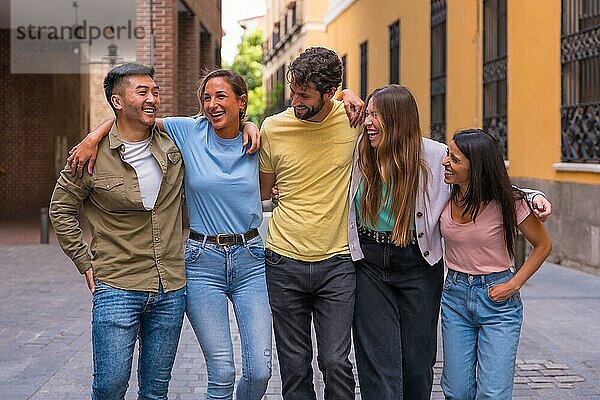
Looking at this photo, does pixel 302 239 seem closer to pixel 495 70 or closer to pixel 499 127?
pixel 499 127

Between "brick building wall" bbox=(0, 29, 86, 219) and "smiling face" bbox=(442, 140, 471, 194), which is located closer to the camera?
"smiling face" bbox=(442, 140, 471, 194)

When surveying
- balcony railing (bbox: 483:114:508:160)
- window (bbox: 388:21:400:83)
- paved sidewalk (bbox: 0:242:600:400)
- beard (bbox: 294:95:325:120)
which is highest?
window (bbox: 388:21:400:83)

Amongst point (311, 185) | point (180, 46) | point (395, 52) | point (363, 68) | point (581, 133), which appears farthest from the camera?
point (363, 68)

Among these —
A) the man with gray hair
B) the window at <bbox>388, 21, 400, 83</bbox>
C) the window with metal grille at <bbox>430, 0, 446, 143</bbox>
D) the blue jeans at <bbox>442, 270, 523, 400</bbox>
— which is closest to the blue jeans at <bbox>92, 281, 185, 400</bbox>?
the man with gray hair

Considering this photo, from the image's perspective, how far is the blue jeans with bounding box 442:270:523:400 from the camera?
3.99m

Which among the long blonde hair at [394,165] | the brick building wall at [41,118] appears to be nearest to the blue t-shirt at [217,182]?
the long blonde hair at [394,165]

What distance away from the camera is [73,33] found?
20797 millimetres

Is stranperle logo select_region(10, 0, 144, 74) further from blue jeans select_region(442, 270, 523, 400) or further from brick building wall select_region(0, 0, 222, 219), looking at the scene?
blue jeans select_region(442, 270, 523, 400)

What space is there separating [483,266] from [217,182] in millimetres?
1244

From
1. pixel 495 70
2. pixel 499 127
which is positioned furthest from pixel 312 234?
pixel 495 70

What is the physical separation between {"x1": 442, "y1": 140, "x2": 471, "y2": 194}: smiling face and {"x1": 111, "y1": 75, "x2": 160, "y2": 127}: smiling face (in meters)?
1.30

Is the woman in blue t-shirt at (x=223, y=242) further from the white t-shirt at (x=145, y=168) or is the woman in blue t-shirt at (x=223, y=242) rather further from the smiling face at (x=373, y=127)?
the smiling face at (x=373, y=127)

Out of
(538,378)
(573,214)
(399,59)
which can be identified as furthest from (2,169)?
(538,378)

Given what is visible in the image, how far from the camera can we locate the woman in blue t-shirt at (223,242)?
13.5ft
